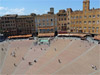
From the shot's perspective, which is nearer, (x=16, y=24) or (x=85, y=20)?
(x=85, y=20)

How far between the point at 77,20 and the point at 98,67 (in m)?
40.9

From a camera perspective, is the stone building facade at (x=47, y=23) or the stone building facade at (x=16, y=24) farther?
the stone building facade at (x=16, y=24)

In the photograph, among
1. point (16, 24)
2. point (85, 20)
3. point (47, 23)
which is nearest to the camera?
point (85, 20)

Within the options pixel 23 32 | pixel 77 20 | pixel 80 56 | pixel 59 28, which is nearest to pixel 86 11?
pixel 77 20

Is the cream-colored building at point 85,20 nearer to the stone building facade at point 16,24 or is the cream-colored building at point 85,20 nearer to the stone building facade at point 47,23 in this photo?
the stone building facade at point 47,23

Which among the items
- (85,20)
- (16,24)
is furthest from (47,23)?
(85,20)

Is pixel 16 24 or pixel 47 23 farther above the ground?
pixel 47 23

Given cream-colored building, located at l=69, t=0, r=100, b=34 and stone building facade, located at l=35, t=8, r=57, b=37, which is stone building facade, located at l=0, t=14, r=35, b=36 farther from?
cream-colored building, located at l=69, t=0, r=100, b=34

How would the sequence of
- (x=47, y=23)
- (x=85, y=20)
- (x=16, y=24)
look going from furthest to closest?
(x=16, y=24), (x=47, y=23), (x=85, y=20)

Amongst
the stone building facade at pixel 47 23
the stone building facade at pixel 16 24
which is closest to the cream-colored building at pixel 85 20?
the stone building facade at pixel 47 23

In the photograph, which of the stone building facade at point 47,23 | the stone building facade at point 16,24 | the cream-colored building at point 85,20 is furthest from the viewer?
the stone building facade at point 16,24

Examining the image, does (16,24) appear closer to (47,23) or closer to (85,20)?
(47,23)

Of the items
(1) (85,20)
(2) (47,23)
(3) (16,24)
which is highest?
(1) (85,20)

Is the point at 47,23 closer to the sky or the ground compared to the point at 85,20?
closer to the ground
